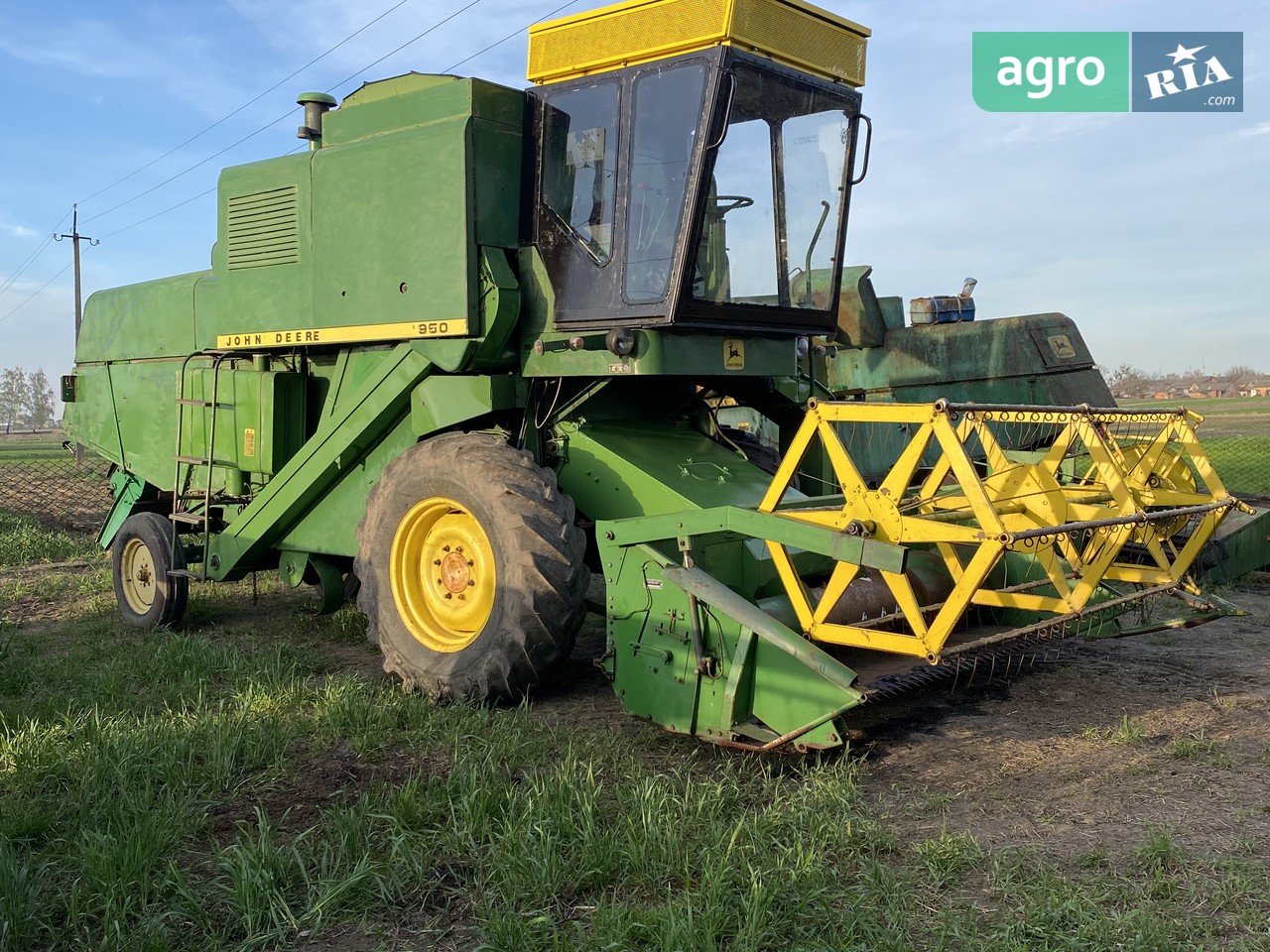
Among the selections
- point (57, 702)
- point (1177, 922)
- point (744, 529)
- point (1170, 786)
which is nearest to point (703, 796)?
point (744, 529)

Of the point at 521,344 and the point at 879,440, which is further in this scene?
the point at 879,440

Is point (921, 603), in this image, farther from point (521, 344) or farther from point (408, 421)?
point (408, 421)

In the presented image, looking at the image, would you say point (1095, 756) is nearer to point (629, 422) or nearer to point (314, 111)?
point (629, 422)

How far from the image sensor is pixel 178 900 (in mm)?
3133

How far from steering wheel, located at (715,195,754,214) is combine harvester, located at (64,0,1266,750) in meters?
0.03

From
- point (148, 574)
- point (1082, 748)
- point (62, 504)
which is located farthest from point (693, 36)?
point (62, 504)

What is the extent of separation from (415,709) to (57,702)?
178 cm

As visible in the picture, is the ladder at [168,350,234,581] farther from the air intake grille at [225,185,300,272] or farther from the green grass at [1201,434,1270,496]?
the green grass at [1201,434,1270,496]

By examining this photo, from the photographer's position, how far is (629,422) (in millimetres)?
6180

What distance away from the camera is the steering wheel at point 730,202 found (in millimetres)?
5285

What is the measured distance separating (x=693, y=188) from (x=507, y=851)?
10.1 feet

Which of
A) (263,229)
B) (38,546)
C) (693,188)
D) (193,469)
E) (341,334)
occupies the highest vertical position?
(263,229)

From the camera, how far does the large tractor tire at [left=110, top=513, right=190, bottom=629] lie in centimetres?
712

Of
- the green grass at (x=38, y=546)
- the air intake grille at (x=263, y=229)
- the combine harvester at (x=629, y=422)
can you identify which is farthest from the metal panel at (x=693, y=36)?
the green grass at (x=38, y=546)
